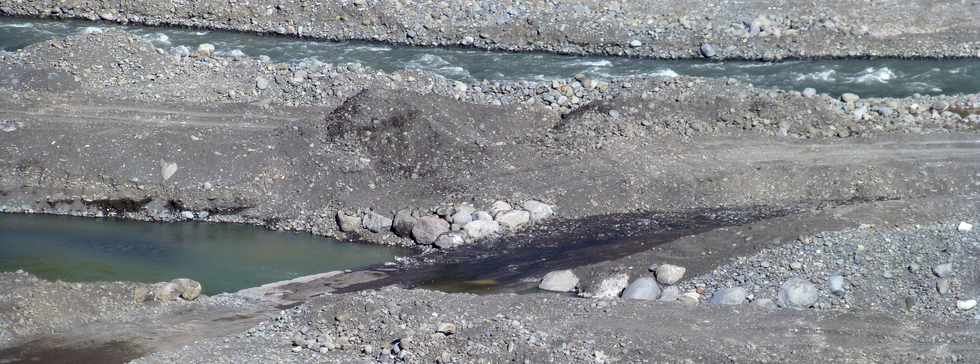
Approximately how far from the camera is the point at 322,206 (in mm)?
25219

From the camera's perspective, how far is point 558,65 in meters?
34.4

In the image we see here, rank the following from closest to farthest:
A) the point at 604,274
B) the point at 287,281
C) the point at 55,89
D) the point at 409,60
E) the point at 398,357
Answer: the point at 398,357
the point at 604,274
the point at 287,281
the point at 55,89
the point at 409,60

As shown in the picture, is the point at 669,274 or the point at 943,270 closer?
the point at 943,270

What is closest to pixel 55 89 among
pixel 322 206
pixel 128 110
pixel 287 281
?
pixel 128 110

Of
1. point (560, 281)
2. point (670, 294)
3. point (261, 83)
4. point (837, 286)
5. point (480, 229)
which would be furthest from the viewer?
point (261, 83)

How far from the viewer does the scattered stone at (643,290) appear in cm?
2023

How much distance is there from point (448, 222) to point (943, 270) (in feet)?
30.5

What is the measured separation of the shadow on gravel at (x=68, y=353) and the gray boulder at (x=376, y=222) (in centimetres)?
661

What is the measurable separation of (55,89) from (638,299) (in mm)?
16772

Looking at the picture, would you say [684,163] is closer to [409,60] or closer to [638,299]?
[638,299]

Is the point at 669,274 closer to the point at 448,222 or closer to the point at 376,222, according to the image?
the point at 448,222

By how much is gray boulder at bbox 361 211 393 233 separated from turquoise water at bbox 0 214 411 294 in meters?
0.43

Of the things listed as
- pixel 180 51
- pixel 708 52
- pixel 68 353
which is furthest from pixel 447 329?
pixel 708 52

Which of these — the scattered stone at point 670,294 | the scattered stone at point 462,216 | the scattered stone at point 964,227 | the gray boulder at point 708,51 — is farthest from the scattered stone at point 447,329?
the gray boulder at point 708,51
